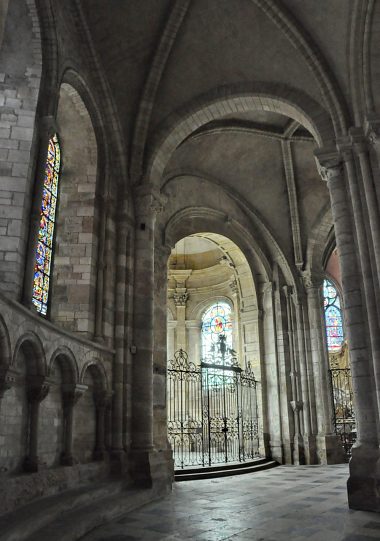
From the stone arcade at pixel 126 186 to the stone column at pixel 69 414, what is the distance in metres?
0.03

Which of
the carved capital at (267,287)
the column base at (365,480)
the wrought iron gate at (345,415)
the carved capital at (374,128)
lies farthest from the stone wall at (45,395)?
the wrought iron gate at (345,415)

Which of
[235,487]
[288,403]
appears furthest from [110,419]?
[288,403]

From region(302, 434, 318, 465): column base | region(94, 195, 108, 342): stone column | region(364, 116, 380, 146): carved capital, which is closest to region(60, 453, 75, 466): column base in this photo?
region(94, 195, 108, 342): stone column

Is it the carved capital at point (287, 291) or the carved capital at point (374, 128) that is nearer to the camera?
the carved capital at point (374, 128)

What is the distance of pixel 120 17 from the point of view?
391 inches

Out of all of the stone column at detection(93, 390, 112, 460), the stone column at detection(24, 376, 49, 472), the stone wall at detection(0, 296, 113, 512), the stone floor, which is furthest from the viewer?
the stone column at detection(93, 390, 112, 460)

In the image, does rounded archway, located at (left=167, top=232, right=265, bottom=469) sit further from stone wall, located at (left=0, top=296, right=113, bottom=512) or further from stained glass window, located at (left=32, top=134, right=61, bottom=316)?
stone wall, located at (left=0, top=296, right=113, bottom=512)

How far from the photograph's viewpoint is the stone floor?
573 cm

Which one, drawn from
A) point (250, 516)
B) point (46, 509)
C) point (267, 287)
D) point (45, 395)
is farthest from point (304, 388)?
A: point (46, 509)

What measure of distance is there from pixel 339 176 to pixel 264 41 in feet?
11.2

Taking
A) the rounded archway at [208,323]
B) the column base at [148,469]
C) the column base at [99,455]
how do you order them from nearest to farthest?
the column base at [99,455], the column base at [148,469], the rounded archway at [208,323]

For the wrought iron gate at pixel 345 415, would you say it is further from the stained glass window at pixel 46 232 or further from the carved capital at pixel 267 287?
the stained glass window at pixel 46 232

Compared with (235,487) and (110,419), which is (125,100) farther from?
(235,487)

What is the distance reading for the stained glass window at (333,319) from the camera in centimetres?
2442
